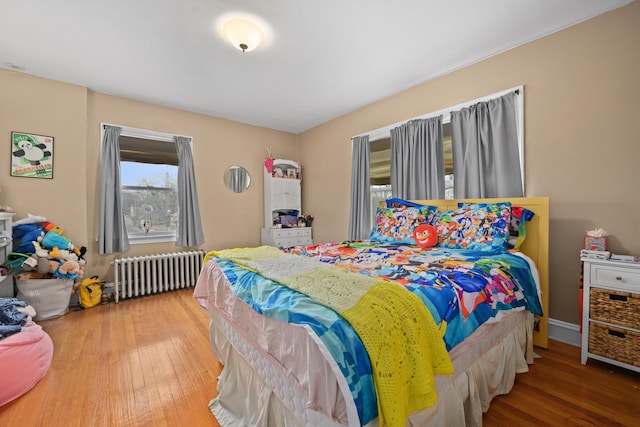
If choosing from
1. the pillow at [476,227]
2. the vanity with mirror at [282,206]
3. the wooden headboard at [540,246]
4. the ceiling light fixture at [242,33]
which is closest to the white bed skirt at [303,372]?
the wooden headboard at [540,246]

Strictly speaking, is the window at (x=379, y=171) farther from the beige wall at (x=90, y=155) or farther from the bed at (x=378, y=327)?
the beige wall at (x=90, y=155)

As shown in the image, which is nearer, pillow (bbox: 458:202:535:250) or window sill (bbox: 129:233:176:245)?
pillow (bbox: 458:202:535:250)

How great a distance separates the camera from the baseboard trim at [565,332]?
6.98ft

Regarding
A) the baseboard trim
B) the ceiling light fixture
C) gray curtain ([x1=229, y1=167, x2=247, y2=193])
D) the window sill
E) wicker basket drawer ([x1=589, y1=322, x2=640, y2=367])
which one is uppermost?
the ceiling light fixture

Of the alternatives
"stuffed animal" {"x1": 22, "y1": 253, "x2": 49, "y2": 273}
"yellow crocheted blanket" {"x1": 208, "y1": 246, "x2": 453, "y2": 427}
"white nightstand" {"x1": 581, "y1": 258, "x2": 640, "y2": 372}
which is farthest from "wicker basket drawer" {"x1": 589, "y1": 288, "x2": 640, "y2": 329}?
"stuffed animal" {"x1": 22, "y1": 253, "x2": 49, "y2": 273}

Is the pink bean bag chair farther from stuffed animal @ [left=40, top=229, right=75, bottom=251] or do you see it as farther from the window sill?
the window sill

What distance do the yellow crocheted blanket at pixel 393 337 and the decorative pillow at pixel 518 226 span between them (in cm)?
161

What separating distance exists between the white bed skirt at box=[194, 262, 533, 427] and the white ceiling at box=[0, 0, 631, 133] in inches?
77.8

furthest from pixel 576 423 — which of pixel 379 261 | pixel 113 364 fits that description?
pixel 113 364

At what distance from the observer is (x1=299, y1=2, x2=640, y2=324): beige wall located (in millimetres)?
1926

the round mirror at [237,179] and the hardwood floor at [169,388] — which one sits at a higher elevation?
the round mirror at [237,179]

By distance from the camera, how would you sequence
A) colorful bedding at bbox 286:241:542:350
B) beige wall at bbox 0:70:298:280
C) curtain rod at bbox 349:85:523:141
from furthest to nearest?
beige wall at bbox 0:70:298:280
curtain rod at bbox 349:85:523:141
colorful bedding at bbox 286:241:542:350

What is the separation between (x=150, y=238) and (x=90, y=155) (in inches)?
48.7

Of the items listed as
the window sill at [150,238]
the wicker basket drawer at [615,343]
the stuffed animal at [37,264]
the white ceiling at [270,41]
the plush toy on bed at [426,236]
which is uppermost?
the white ceiling at [270,41]
